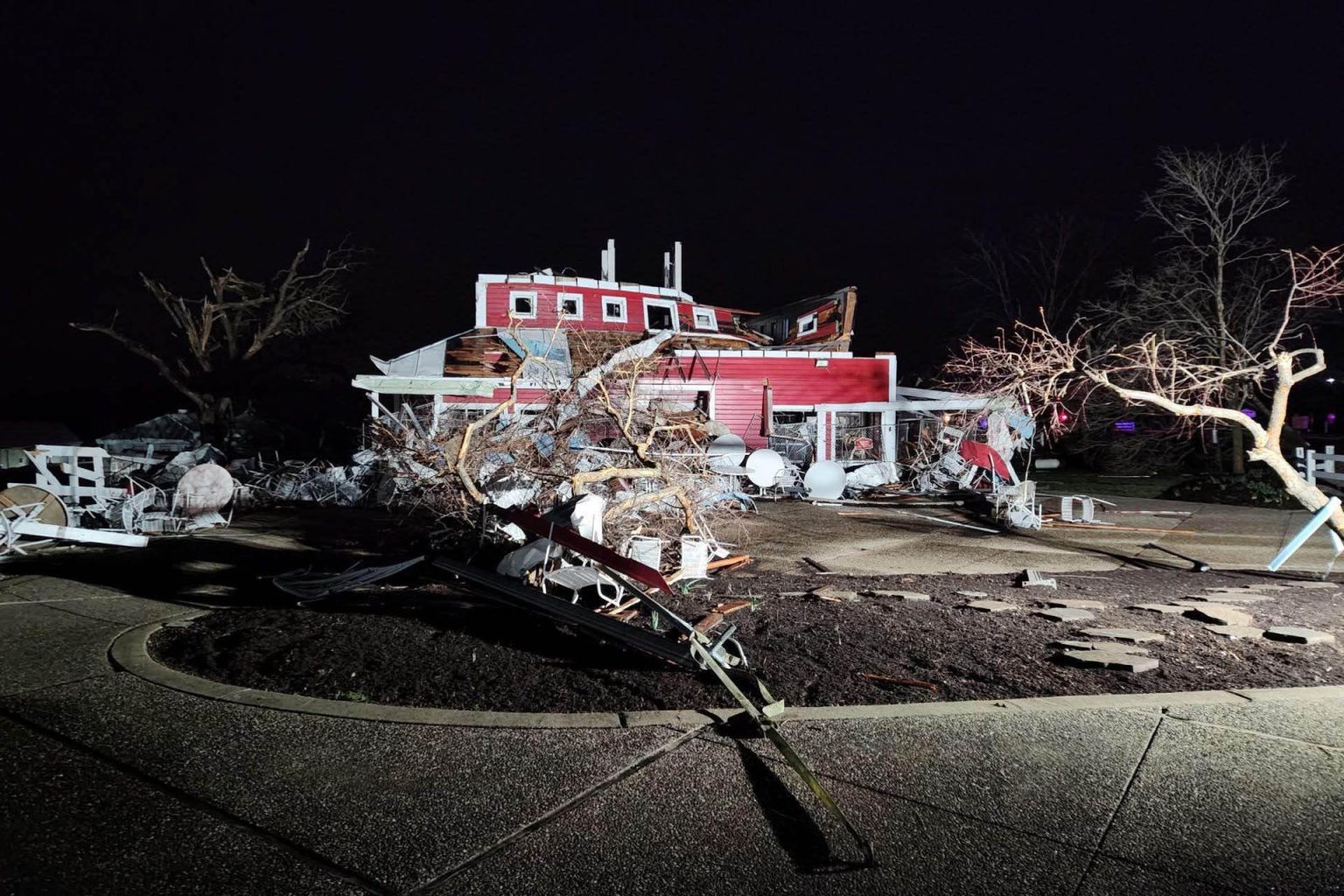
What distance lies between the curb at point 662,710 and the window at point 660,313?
59.0 ft

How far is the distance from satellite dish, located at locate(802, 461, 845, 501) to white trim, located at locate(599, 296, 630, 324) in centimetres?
829

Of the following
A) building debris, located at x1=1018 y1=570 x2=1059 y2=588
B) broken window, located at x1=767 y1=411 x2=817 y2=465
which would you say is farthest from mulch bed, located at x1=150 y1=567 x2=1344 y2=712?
broken window, located at x1=767 y1=411 x2=817 y2=465

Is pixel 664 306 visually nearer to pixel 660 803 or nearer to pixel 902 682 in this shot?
pixel 902 682

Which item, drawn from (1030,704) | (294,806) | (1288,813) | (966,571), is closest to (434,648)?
(294,806)

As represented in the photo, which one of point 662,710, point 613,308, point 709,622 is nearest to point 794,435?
point 613,308

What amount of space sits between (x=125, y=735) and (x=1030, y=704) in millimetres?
4424

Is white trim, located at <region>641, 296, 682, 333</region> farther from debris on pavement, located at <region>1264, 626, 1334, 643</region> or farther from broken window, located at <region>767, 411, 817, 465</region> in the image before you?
debris on pavement, located at <region>1264, 626, 1334, 643</region>

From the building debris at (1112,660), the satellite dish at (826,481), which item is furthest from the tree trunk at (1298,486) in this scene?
the satellite dish at (826,481)

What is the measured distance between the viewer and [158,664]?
4543 mm

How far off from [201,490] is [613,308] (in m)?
12.4

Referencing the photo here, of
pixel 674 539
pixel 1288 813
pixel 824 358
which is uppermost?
pixel 824 358

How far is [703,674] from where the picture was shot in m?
4.29

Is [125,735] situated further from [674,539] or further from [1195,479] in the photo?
[1195,479]

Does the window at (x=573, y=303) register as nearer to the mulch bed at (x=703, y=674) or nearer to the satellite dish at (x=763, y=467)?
the satellite dish at (x=763, y=467)
